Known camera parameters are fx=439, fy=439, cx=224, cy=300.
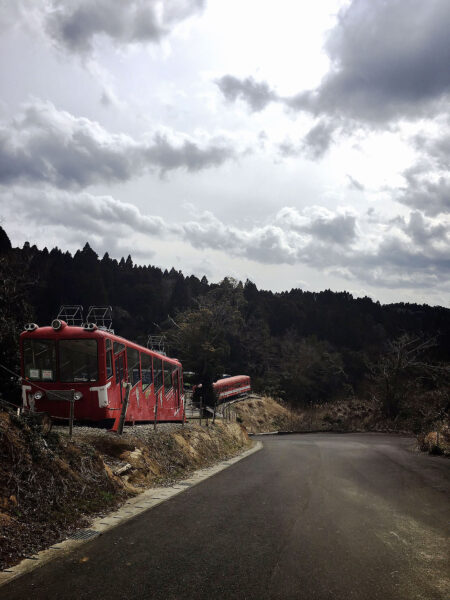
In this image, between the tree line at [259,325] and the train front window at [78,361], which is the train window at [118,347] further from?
the tree line at [259,325]

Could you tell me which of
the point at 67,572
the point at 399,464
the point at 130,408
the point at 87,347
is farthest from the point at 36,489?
the point at 399,464

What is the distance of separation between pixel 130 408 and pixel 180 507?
760cm

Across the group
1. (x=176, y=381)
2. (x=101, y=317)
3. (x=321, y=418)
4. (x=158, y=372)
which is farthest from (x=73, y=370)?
(x=321, y=418)

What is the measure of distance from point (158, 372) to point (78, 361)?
6.38 meters

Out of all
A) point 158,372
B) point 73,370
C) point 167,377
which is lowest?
point 167,377

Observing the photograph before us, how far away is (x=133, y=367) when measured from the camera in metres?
16.1

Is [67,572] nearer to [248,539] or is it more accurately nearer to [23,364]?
[248,539]

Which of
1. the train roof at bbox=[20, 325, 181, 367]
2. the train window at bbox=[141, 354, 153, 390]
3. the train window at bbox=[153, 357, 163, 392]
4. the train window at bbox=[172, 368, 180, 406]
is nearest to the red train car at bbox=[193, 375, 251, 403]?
the train window at bbox=[172, 368, 180, 406]

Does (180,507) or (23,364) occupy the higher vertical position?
(23,364)

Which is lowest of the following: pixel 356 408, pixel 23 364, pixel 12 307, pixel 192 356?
pixel 356 408

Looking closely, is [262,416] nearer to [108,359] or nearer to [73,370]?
[108,359]

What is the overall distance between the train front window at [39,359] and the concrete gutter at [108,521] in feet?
17.3

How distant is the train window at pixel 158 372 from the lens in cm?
1886

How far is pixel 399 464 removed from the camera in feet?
49.9
